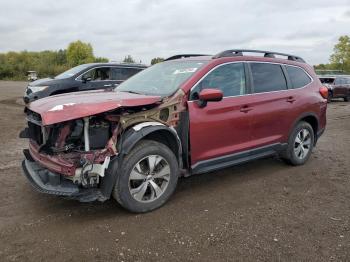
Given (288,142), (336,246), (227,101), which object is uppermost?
(227,101)

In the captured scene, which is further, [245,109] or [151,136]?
[245,109]

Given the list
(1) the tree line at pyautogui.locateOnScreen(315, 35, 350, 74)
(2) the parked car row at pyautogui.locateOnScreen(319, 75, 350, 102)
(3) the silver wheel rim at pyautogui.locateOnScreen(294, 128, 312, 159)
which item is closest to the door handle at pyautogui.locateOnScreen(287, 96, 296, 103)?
(3) the silver wheel rim at pyautogui.locateOnScreen(294, 128, 312, 159)

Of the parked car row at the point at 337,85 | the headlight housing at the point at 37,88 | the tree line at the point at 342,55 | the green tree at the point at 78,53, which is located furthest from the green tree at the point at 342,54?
the headlight housing at the point at 37,88

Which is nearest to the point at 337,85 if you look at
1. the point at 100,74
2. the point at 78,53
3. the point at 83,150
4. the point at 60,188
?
the point at 100,74

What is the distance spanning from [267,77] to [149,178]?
8.38 ft

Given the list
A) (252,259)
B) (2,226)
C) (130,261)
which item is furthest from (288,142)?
(2,226)

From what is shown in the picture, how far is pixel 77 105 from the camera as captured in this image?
12.3 ft

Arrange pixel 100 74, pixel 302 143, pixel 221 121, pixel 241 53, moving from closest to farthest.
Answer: pixel 221 121
pixel 241 53
pixel 302 143
pixel 100 74

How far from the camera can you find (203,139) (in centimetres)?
457

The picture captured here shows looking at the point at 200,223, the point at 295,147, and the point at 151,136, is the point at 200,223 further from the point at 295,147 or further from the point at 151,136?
the point at 295,147

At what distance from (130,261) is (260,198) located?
2134 mm

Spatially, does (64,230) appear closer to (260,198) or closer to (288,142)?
(260,198)

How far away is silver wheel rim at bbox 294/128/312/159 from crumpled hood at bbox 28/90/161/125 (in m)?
2.91

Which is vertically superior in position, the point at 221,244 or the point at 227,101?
the point at 227,101
